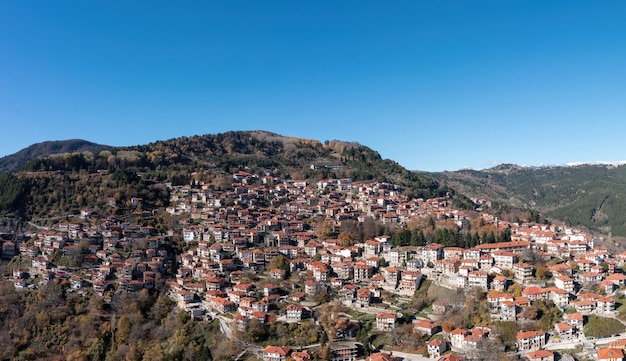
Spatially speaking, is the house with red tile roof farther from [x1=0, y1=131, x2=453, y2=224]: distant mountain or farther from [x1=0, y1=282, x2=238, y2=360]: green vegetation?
[x1=0, y1=131, x2=453, y2=224]: distant mountain

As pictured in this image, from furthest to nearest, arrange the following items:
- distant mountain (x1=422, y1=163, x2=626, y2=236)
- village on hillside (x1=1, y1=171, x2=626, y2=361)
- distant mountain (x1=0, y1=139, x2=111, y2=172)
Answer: distant mountain (x1=0, y1=139, x2=111, y2=172)
distant mountain (x1=422, y1=163, x2=626, y2=236)
village on hillside (x1=1, y1=171, x2=626, y2=361)

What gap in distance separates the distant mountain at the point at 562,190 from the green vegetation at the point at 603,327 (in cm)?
6880

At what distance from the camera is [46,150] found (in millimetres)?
141625

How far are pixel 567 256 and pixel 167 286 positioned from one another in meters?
37.7

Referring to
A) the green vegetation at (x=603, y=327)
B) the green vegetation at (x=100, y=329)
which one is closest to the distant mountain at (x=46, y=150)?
the green vegetation at (x=100, y=329)

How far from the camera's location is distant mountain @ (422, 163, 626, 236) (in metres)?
107

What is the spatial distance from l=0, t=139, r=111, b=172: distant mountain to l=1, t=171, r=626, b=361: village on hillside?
295ft

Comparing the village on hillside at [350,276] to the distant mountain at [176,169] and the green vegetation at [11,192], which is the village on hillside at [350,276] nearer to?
the distant mountain at [176,169]

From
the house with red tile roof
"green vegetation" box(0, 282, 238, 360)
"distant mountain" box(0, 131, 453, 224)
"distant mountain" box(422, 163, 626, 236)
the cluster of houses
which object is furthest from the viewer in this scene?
"distant mountain" box(422, 163, 626, 236)

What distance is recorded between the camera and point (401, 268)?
43.6 meters

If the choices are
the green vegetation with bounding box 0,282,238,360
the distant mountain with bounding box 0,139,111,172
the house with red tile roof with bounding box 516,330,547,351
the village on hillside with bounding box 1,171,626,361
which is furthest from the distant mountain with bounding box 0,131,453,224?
the distant mountain with bounding box 0,139,111,172

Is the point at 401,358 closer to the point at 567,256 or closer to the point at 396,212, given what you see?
the point at 567,256

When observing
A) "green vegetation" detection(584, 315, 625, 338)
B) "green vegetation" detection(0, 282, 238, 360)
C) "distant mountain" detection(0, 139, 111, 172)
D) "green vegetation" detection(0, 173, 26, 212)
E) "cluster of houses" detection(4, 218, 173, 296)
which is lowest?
"green vegetation" detection(0, 282, 238, 360)

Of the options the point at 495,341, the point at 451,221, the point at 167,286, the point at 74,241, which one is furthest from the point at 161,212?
the point at 495,341
